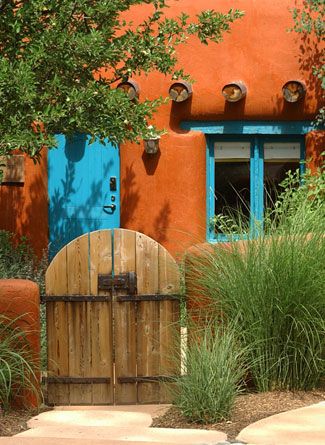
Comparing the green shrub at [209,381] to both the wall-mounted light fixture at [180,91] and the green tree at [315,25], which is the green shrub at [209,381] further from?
the green tree at [315,25]

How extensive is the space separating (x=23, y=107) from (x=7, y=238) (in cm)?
345

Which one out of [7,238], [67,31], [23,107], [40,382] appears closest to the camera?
[40,382]

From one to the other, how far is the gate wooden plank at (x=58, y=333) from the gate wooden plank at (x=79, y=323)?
4cm

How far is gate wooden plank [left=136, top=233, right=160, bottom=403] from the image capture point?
23.6 feet

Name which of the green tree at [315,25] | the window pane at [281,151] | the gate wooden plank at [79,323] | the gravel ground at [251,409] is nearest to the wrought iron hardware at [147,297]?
the gate wooden plank at [79,323]

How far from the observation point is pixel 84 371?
23.8 ft

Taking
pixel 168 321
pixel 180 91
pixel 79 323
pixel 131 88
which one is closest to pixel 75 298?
pixel 79 323

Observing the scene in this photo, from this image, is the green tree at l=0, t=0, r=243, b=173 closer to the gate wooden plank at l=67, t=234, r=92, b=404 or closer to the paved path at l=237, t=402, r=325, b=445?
the gate wooden plank at l=67, t=234, r=92, b=404

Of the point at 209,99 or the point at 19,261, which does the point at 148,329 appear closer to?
the point at 19,261

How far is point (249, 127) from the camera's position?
11461mm

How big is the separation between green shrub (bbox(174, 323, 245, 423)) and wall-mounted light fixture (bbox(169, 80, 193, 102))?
533 centimetres

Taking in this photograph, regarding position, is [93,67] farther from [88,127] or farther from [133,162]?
[133,162]

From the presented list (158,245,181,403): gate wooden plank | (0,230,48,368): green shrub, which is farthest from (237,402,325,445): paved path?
(0,230,48,368): green shrub

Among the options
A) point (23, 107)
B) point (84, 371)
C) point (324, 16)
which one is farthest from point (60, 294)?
point (324, 16)
